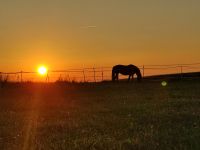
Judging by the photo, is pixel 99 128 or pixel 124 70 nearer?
pixel 99 128

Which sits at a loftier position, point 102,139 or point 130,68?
point 130,68

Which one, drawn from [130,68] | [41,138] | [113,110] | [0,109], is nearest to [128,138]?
[41,138]

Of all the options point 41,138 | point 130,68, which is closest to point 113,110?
point 41,138

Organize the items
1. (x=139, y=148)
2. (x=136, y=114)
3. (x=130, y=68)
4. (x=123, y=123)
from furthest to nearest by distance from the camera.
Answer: (x=130, y=68) → (x=136, y=114) → (x=123, y=123) → (x=139, y=148)

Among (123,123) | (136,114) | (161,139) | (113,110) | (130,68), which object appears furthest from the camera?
(130,68)

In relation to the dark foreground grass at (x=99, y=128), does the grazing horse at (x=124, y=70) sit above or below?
above

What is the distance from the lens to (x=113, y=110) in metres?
22.5

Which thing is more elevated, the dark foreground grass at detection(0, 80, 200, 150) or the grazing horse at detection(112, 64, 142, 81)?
the grazing horse at detection(112, 64, 142, 81)

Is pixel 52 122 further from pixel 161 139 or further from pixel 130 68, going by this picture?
pixel 130 68

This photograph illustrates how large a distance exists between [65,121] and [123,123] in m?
2.15

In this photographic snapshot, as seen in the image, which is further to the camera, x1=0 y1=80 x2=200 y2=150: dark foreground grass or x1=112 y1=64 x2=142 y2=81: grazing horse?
x1=112 y1=64 x2=142 y2=81: grazing horse

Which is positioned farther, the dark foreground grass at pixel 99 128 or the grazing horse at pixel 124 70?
the grazing horse at pixel 124 70

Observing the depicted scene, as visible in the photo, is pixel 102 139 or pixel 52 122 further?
pixel 52 122

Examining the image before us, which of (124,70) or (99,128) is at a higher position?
(124,70)
